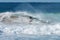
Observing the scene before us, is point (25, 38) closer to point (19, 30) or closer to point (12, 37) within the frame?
point (12, 37)

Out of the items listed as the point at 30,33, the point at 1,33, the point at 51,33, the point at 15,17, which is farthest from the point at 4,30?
the point at 15,17

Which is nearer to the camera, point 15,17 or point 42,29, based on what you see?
point 42,29

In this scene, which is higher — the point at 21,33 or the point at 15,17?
the point at 15,17

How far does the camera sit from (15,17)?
610 inches

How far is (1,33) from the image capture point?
10125 mm

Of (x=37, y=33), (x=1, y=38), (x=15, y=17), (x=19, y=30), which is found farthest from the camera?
(x=15, y=17)

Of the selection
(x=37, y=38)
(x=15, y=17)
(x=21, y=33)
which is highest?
(x=15, y=17)

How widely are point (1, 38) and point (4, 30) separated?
60.3 inches

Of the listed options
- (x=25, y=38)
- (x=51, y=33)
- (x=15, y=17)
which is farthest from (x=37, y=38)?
(x=15, y=17)

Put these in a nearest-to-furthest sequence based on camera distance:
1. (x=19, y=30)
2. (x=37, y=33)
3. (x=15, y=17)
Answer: (x=37, y=33) < (x=19, y=30) < (x=15, y=17)

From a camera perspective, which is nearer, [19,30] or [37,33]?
[37,33]

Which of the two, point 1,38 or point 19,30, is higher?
point 19,30

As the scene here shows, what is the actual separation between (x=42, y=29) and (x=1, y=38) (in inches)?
80.6

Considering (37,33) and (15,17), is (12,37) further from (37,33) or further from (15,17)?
(15,17)
